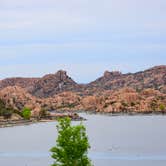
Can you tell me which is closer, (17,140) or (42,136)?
(17,140)

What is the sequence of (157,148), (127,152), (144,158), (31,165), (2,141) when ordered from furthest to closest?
(2,141)
(157,148)
(127,152)
(144,158)
(31,165)

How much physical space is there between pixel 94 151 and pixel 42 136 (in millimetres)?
58315

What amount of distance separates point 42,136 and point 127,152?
63.5 metres

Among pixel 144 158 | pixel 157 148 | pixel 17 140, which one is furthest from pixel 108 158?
pixel 17 140

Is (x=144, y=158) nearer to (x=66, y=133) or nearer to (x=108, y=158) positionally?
(x=108, y=158)

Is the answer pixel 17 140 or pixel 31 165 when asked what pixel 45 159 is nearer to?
pixel 31 165

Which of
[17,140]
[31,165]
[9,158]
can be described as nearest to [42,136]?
[17,140]

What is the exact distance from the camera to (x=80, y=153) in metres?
44.0

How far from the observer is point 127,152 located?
355ft

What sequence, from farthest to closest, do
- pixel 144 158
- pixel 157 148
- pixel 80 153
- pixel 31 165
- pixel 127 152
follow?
pixel 157 148
pixel 127 152
pixel 144 158
pixel 31 165
pixel 80 153

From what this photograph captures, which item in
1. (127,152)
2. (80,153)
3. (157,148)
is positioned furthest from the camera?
(157,148)

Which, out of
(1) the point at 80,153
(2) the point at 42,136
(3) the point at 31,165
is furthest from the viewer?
(2) the point at 42,136

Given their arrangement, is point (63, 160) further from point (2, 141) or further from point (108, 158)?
point (2, 141)

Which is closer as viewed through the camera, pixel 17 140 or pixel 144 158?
pixel 144 158
